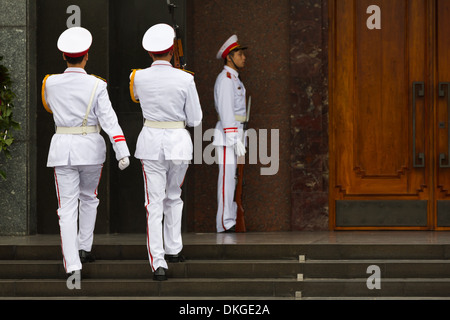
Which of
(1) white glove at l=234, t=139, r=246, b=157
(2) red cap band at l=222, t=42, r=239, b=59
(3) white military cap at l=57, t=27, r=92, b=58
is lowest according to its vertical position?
(1) white glove at l=234, t=139, r=246, b=157

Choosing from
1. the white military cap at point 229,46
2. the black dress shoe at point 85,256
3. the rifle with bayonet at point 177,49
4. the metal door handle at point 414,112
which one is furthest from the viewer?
the metal door handle at point 414,112

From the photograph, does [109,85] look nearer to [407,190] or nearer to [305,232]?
Result: [305,232]

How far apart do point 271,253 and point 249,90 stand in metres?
2.64

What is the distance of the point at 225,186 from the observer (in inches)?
392

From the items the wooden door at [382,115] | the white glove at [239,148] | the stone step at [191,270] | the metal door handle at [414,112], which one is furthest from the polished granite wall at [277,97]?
the stone step at [191,270]

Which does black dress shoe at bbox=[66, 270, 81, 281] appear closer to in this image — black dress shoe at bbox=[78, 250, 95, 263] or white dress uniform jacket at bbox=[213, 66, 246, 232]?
black dress shoe at bbox=[78, 250, 95, 263]

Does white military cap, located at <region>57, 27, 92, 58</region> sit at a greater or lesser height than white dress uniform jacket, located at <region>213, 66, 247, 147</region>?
greater

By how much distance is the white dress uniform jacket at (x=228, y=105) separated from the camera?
32.1 feet

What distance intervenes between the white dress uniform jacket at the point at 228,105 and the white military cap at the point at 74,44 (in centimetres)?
221

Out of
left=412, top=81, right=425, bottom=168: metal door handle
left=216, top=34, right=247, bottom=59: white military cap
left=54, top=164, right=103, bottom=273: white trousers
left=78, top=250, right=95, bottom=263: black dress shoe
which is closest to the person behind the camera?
left=54, top=164, right=103, bottom=273: white trousers

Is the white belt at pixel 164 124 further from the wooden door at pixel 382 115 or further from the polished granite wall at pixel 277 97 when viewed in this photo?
the wooden door at pixel 382 115

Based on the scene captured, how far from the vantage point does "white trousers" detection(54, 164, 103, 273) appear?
306 inches

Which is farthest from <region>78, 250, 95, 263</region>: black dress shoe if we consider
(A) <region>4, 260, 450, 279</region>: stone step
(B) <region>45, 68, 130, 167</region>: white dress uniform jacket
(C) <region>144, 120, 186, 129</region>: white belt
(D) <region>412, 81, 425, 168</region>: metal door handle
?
(D) <region>412, 81, 425, 168</region>: metal door handle

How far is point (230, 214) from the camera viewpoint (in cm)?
1002
